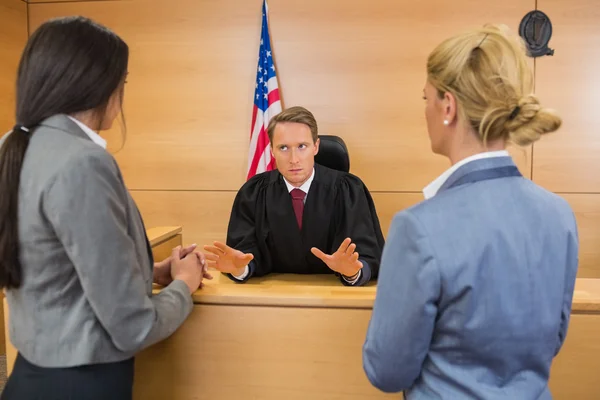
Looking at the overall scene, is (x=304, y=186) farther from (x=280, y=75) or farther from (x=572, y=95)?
(x=572, y=95)

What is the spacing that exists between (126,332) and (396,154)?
9.18ft

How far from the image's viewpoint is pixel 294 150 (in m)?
2.11

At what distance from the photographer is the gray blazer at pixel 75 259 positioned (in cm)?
90

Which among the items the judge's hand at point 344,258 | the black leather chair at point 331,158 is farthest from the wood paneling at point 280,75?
the judge's hand at point 344,258

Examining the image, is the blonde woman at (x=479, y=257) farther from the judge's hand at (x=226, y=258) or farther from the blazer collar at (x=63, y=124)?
the judge's hand at (x=226, y=258)

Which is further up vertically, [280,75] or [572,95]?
[280,75]

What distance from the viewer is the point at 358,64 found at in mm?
3463

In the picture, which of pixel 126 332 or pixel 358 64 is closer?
pixel 126 332

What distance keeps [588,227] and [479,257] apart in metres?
3.15

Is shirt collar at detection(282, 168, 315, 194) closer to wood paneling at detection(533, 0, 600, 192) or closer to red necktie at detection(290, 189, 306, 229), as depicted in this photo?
red necktie at detection(290, 189, 306, 229)

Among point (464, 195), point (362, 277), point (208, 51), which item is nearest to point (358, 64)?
point (208, 51)

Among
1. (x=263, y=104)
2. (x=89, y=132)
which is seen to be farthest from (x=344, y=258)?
(x=263, y=104)

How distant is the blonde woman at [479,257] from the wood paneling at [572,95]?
2.82m

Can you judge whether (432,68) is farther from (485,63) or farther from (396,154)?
(396,154)
